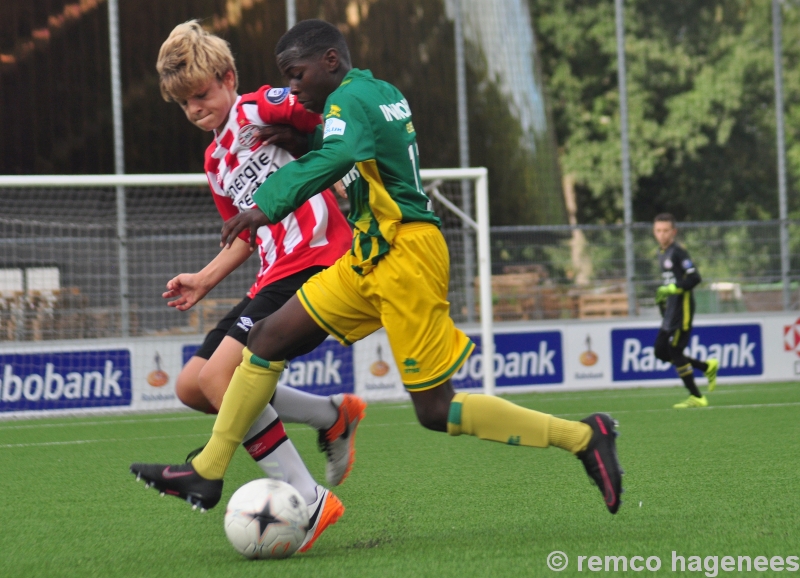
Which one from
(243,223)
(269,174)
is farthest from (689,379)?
(243,223)

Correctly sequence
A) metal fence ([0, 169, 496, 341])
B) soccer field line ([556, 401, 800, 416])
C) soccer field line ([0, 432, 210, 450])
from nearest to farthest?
soccer field line ([0, 432, 210, 450])
soccer field line ([556, 401, 800, 416])
metal fence ([0, 169, 496, 341])

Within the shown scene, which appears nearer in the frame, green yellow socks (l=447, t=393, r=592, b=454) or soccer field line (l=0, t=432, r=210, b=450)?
green yellow socks (l=447, t=393, r=592, b=454)

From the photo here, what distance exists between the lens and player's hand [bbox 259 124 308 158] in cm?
405

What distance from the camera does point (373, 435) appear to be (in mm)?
7445

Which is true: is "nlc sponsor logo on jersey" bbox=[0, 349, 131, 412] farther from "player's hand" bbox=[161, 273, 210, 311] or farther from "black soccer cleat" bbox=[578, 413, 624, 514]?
"black soccer cleat" bbox=[578, 413, 624, 514]

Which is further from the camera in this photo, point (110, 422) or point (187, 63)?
point (110, 422)

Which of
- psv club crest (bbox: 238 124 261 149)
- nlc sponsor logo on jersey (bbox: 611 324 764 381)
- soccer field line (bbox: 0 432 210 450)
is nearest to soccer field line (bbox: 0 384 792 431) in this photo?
nlc sponsor logo on jersey (bbox: 611 324 764 381)

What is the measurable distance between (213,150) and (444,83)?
40.0ft

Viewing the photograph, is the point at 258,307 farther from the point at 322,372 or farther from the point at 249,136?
the point at 322,372

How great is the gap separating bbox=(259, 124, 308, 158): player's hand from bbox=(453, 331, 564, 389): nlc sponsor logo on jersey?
746cm

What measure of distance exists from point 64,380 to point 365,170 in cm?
774

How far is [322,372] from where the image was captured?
35.7 feet

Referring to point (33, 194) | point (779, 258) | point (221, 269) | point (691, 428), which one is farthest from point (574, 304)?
point (221, 269)

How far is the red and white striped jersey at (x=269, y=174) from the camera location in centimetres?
409
